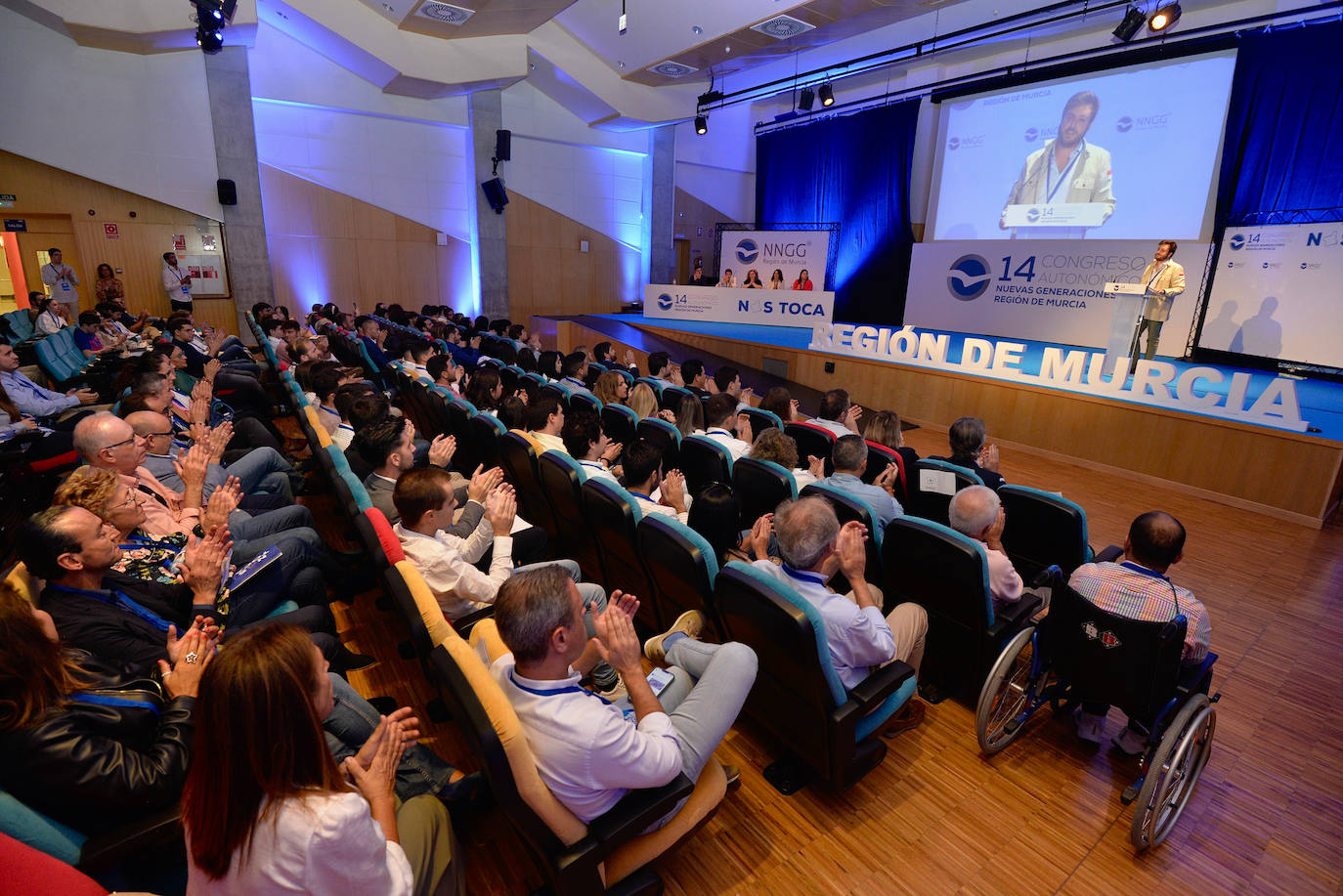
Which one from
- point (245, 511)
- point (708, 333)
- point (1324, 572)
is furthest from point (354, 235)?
point (1324, 572)

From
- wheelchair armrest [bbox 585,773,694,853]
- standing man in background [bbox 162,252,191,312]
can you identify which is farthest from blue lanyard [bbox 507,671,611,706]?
standing man in background [bbox 162,252,191,312]

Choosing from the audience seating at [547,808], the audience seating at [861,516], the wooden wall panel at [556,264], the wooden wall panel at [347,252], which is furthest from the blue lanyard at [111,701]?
the wooden wall panel at [556,264]

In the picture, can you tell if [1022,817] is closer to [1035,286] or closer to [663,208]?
[1035,286]

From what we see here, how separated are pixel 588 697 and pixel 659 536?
87 centimetres

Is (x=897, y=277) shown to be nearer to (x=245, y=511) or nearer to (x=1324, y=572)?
(x=1324, y=572)

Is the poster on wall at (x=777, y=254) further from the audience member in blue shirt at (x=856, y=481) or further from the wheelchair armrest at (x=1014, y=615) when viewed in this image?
the wheelchair armrest at (x=1014, y=615)

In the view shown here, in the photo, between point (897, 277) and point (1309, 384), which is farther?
point (897, 277)

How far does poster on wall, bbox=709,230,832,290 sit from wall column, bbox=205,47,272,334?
8.68 metres

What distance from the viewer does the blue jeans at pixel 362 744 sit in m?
1.75

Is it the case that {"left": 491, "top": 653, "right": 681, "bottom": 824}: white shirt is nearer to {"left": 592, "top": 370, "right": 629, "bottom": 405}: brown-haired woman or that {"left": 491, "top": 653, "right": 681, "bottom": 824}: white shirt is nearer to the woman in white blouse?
the woman in white blouse

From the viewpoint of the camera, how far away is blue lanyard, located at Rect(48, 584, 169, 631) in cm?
186

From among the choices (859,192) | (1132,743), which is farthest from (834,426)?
(859,192)

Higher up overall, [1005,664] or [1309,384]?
[1309,384]

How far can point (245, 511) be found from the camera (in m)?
3.20
